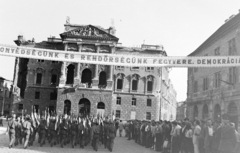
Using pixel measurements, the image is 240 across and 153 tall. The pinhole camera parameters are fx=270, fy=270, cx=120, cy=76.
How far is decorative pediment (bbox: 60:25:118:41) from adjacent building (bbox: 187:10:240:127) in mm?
15626

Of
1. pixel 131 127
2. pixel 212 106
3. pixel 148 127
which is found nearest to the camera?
pixel 148 127

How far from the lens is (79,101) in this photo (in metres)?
43.2

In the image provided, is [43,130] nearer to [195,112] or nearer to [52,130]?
[52,130]

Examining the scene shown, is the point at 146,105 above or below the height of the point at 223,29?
below

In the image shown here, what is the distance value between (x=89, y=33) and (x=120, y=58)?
101ft

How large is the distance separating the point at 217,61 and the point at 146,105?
32.9m

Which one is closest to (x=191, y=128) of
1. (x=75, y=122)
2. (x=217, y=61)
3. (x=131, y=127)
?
(x=217, y=61)

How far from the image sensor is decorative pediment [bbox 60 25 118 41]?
43500 mm

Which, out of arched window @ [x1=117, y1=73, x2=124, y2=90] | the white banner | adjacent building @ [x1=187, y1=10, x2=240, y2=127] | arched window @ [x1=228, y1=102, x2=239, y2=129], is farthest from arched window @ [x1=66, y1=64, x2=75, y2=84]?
the white banner

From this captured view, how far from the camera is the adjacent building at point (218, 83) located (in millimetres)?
22219

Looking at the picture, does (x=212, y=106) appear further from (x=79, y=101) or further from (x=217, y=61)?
(x=79, y=101)

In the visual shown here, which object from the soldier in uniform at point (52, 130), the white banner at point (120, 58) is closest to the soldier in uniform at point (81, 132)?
the soldier in uniform at point (52, 130)

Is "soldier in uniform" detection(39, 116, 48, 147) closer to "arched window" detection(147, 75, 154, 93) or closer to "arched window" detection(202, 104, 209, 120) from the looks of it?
"arched window" detection(202, 104, 209, 120)

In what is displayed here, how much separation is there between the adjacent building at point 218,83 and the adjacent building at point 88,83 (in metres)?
12.5
